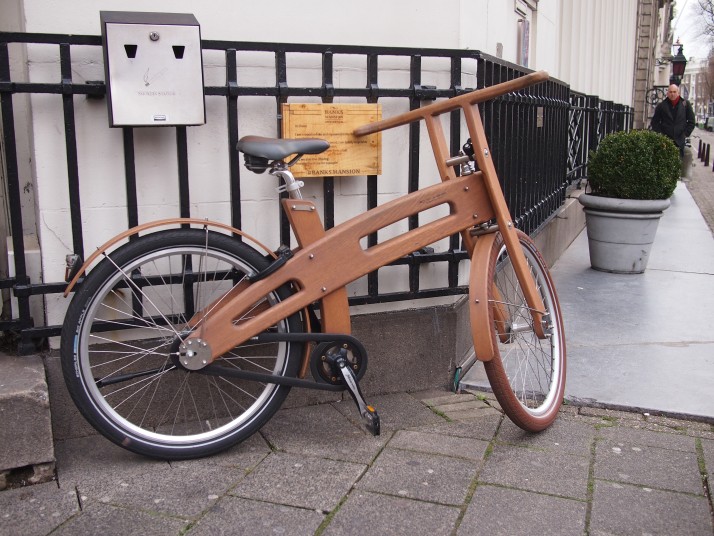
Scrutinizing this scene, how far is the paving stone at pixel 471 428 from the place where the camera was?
3.37 metres

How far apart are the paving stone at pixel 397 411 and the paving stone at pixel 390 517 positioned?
0.65 m

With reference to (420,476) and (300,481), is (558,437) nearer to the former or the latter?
(420,476)

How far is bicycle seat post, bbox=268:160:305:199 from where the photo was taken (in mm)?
3061

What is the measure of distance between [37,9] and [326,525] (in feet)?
7.03

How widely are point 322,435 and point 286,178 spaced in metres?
1.07

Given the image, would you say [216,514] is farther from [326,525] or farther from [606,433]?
[606,433]

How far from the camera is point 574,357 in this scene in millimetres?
4352

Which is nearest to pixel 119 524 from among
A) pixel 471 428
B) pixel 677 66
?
pixel 471 428

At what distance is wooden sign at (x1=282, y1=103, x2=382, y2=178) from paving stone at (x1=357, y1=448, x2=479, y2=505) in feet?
4.01

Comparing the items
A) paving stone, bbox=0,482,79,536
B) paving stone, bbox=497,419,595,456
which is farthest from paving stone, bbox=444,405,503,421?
paving stone, bbox=0,482,79,536

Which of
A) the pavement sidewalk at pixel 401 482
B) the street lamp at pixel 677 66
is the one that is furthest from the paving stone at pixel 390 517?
the street lamp at pixel 677 66

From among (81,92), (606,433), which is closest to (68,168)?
(81,92)

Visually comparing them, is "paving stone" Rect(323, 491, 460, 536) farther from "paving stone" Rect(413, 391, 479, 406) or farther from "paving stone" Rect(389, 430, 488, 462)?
"paving stone" Rect(413, 391, 479, 406)

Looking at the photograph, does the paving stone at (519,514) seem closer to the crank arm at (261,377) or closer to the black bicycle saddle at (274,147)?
the crank arm at (261,377)
